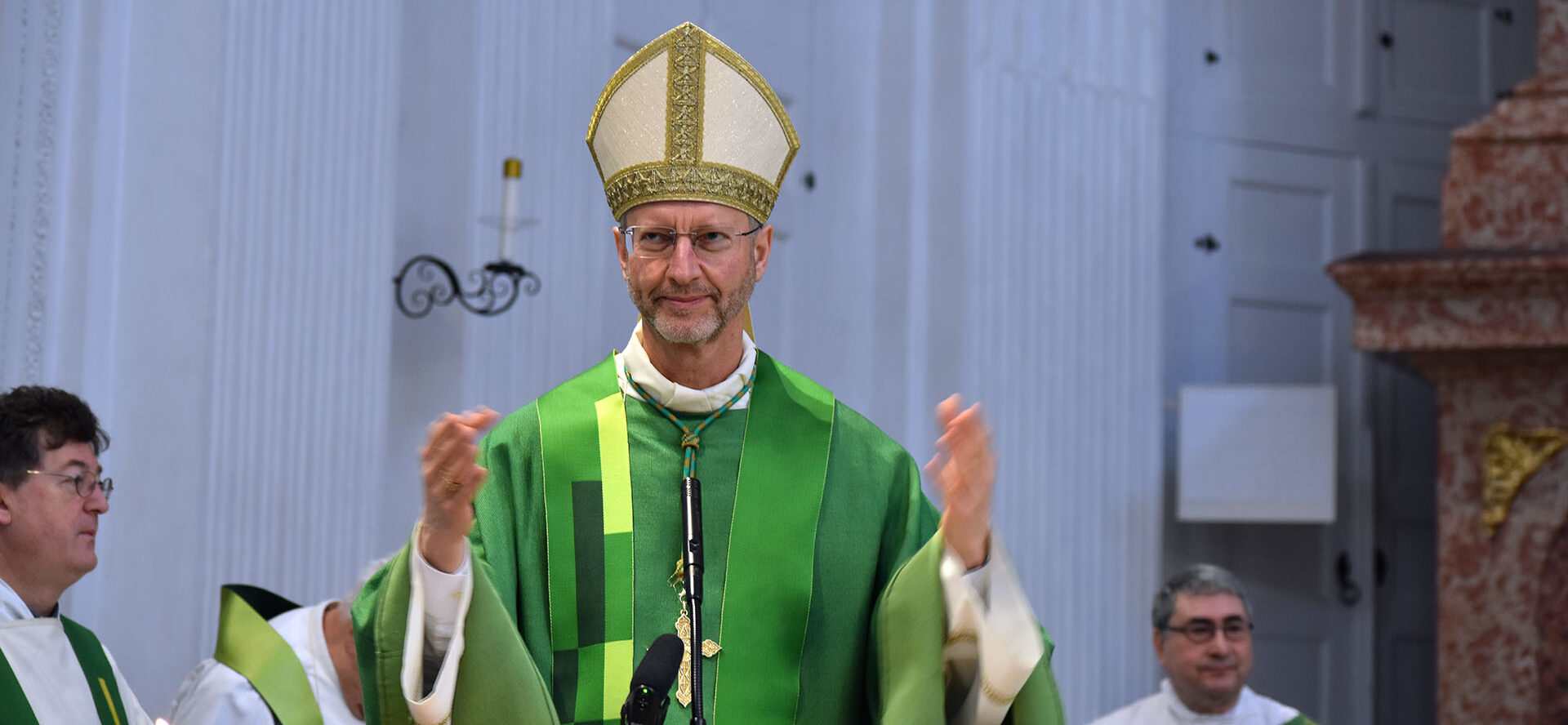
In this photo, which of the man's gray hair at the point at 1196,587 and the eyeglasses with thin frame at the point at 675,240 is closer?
the eyeglasses with thin frame at the point at 675,240

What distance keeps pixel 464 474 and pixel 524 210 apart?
3.11 metres

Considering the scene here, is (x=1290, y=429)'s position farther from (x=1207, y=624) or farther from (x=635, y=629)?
(x=635, y=629)

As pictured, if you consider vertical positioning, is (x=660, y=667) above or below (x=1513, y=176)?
below

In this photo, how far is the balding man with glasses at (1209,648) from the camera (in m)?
4.86

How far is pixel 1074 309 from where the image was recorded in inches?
254

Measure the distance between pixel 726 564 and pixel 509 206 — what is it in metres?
2.48

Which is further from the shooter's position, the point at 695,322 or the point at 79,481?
the point at 79,481

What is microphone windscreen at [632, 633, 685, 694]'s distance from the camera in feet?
6.28

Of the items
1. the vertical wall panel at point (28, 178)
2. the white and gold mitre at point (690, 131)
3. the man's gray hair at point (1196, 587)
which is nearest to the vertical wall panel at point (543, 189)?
the vertical wall panel at point (28, 178)

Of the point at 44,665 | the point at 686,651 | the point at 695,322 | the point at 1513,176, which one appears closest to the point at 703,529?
the point at 686,651

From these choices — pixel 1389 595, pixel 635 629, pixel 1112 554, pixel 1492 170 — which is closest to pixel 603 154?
pixel 635 629

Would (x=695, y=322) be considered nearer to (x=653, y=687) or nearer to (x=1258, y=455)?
(x=653, y=687)

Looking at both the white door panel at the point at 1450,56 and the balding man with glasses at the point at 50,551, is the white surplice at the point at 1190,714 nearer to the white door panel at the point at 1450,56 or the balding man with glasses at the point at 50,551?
the balding man with glasses at the point at 50,551

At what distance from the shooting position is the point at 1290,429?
649 centimetres
